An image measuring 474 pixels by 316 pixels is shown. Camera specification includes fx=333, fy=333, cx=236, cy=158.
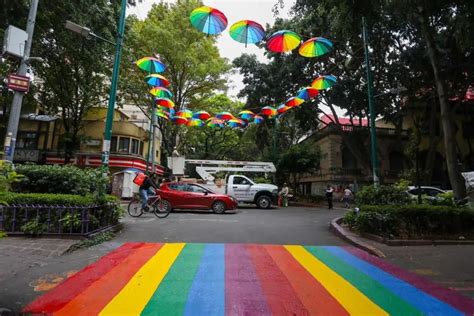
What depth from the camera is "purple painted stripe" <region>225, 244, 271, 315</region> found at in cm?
411

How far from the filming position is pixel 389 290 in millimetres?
5031

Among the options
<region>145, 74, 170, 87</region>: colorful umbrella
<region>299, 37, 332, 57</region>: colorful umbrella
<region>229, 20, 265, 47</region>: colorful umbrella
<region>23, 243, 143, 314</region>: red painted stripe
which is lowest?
<region>23, 243, 143, 314</region>: red painted stripe

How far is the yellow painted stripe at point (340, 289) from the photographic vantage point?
4219 millimetres

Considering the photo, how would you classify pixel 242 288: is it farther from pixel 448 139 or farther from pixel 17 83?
pixel 448 139

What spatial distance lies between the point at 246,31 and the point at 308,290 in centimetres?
765

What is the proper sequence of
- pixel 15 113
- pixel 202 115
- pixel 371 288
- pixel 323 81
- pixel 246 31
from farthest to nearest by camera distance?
pixel 202 115 → pixel 323 81 → pixel 246 31 → pixel 15 113 → pixel 371 288

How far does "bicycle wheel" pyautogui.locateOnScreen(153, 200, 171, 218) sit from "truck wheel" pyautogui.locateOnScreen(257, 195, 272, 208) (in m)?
6.90

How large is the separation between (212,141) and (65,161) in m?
18.2

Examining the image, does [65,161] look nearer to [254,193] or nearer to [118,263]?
[254,193]

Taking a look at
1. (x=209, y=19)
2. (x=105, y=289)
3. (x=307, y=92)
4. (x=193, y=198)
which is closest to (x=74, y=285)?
(x=105, y=289)

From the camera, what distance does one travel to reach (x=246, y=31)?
391 inches

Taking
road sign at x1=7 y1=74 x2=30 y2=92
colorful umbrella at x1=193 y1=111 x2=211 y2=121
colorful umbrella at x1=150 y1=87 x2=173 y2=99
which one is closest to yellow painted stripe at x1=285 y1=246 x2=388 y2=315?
road sign at x1=7 y1=74 x2=30 y2=92

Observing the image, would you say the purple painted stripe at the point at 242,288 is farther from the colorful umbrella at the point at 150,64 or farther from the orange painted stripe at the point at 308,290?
the colorful umbrella at the point at 150,64

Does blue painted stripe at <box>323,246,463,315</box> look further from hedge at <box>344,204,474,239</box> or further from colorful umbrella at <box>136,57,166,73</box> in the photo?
colorful umbrella at <box>136,57,166,73</box>
